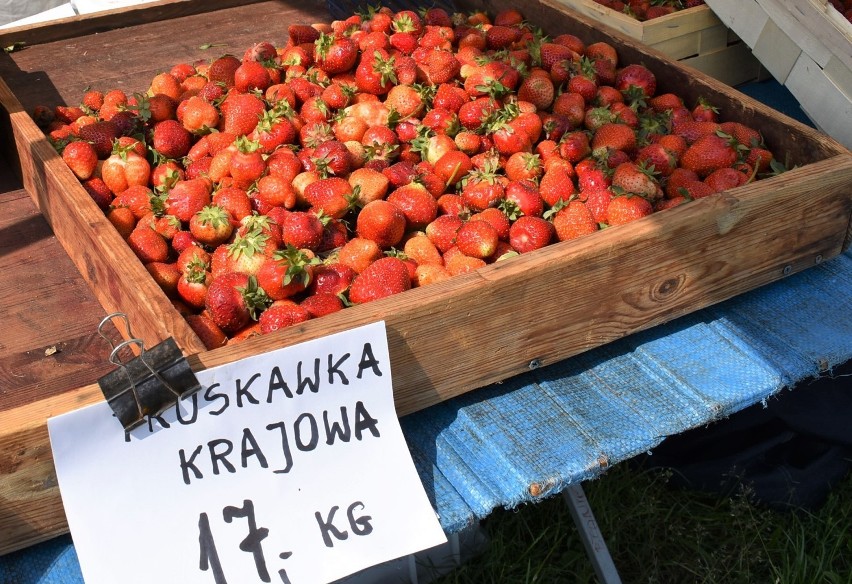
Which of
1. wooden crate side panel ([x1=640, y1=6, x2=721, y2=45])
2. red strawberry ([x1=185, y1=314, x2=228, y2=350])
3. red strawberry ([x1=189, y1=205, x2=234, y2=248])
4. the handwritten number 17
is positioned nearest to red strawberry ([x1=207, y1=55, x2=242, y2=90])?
red strawberry ([x1=189, y1=205, x2=234, y2=248])

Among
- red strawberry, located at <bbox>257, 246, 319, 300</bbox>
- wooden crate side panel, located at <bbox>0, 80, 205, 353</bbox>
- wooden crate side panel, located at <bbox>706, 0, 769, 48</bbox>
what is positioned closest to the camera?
wooden crate side panel, located at <bbox>0, 80, 205, 353</bbox>

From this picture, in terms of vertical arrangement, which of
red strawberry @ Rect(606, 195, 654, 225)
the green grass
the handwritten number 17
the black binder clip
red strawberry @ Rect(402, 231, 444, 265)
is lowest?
the green grass

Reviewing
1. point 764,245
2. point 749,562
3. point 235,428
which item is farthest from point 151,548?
point 749,562

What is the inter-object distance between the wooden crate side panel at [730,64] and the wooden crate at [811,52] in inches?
10.0

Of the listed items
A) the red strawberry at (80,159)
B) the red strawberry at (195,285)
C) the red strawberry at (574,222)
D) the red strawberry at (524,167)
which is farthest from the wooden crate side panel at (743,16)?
the red strawberry at (80,159)

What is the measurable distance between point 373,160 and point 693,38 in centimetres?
121

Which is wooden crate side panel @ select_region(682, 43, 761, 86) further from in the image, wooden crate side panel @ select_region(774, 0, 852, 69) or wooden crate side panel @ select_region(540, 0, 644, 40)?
wooden crate side panel @ select_region(774, 0, 852, 69)

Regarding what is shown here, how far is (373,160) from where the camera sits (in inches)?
73.9

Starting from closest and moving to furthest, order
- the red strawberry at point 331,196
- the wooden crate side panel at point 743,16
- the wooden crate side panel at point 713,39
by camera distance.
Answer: the red strawberry at point 331,196, the wooden crate side panel at point 743,16, the wooden crate side panel at point 713,39

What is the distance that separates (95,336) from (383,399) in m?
0.62

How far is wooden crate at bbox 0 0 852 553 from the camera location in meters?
1.16

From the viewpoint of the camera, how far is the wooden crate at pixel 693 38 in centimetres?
245

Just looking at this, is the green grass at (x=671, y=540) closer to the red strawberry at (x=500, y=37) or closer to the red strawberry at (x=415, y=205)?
the red strawberry at (x=415, y=205)

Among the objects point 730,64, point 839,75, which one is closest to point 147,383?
point 839,75
